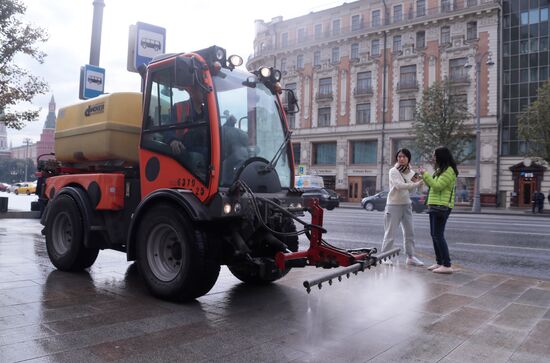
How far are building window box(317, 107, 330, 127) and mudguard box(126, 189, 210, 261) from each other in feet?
144

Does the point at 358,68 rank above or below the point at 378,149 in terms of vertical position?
above

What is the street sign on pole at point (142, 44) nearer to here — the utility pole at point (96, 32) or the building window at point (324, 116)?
the utility pole at point (96, 32)

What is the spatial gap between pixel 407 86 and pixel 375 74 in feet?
12.2

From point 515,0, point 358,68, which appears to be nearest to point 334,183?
point 358,68

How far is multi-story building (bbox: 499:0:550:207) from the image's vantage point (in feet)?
124

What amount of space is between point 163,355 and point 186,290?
4.10 ft

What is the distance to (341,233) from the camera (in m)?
13.1

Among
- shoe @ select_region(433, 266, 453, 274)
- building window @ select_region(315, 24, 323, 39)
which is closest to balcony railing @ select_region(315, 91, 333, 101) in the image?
building window @ select_region(315, 24, 323, 39)

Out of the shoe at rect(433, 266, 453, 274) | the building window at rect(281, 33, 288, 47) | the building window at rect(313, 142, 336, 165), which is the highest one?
the building window at rect(281, 33, 288, 47)

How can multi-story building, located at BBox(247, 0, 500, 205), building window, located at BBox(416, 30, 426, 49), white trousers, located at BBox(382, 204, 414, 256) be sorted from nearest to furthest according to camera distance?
white trousers, located at BBox(382, 204, 414, 256) → multi-story building, located at BBox(247, 0, 500, 205) → building window, located at BBox(416, 30, 426, 49)

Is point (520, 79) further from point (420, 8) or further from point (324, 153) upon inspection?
point (324, 153)

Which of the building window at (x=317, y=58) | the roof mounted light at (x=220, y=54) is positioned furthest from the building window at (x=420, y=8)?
the roof mounted light at (x=220, y=54)

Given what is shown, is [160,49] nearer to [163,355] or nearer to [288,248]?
[288,248]

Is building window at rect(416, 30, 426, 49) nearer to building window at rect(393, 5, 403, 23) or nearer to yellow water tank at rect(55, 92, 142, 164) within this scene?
building window at rect(393, 5, 403, 23)
